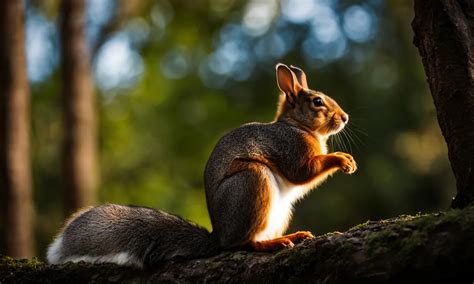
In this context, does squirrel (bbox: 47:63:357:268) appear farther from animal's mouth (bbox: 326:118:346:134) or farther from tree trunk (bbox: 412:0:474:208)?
tree trunk (bbox: 412:0:474:208)

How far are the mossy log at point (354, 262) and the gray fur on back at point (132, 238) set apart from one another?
8cm

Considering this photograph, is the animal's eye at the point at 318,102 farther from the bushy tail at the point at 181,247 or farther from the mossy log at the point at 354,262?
the mossy log at the point at 354,262

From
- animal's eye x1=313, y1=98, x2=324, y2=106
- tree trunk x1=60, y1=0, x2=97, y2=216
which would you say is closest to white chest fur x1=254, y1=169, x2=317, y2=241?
animal's eye x1=313, y1=98, x2=324, y2=106

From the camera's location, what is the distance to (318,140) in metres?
4.90

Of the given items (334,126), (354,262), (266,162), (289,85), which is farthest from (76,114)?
(354,262)

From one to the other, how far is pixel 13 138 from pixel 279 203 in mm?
3955

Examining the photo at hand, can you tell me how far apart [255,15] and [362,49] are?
9.81 ft

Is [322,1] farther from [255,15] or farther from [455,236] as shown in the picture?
[455,236]

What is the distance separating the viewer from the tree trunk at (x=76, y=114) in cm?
889

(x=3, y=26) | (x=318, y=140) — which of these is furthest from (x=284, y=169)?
(x=3, y=26)

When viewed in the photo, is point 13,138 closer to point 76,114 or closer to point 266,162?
point 76,114

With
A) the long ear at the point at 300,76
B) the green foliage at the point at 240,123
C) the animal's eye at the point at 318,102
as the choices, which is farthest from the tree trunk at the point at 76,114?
the animal's eye at the point at 318,102

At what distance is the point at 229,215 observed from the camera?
4.00m

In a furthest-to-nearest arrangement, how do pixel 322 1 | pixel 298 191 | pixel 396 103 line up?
1. pixel 322 1
2. pixel 396 103
3. pixel 298 191
